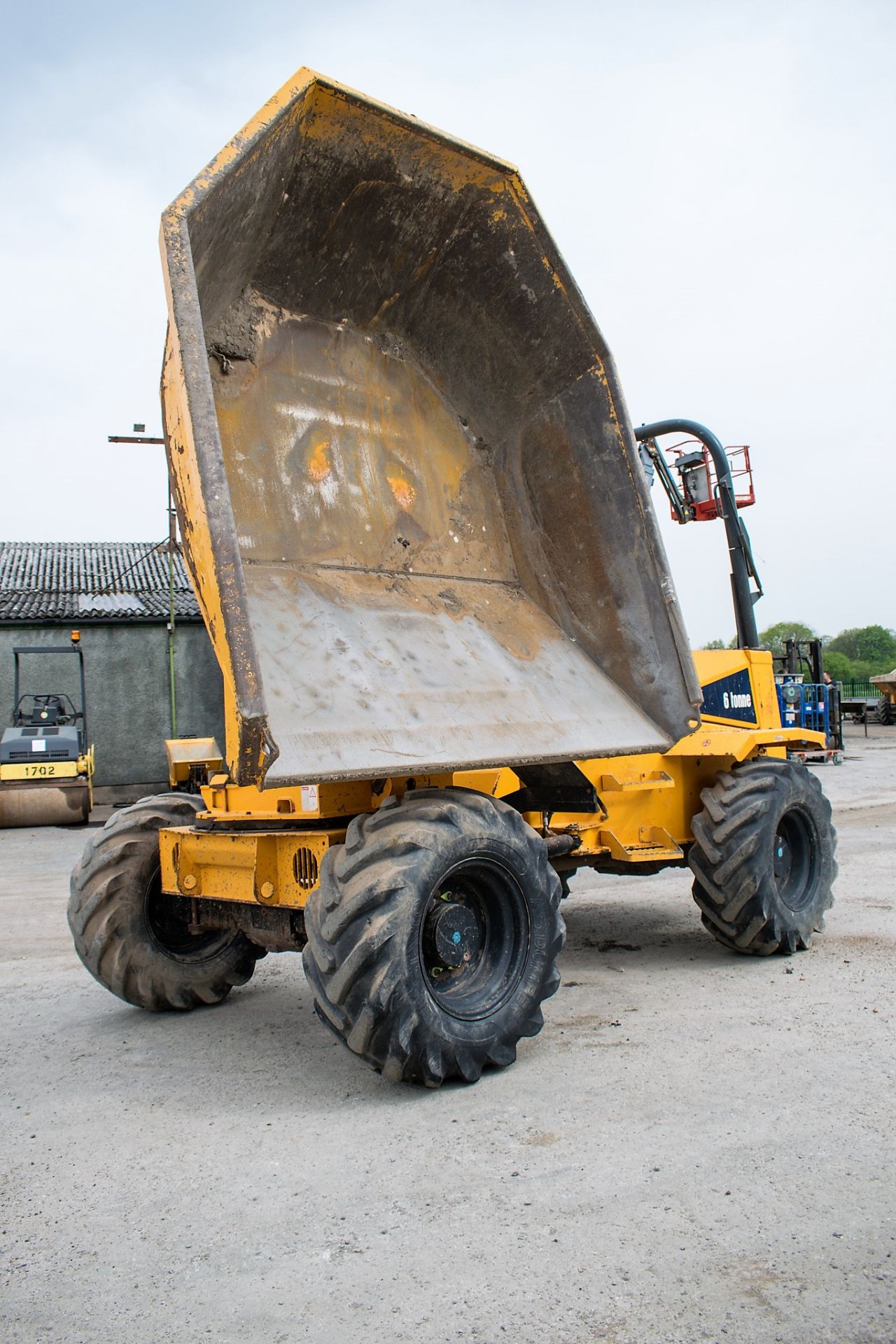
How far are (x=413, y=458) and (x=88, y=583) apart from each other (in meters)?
20.4

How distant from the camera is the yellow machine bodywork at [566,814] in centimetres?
424

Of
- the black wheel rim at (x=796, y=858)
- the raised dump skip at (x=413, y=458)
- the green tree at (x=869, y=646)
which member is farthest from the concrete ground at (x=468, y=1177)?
the green tree at (x=869, y=646)

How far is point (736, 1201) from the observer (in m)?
2.93

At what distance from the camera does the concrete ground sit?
8.07 ft

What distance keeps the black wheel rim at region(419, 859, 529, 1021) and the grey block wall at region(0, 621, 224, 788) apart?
1640cm

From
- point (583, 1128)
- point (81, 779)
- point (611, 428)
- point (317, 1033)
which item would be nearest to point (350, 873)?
point (583, 1128)

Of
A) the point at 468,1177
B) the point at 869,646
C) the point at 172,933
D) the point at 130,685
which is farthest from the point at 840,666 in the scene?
the point at 468,1177

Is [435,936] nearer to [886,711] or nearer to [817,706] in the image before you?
[817,706]

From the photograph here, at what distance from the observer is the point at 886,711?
36188 mm

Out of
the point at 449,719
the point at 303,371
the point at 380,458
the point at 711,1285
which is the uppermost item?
the point at 303,371

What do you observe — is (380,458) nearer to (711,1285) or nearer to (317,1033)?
(317,1033)

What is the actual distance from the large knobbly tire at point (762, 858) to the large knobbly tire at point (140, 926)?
8.12ft

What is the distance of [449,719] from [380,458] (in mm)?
1461

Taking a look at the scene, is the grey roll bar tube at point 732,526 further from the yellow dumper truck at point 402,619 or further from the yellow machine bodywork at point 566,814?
the yellow dumper truck at point 402,619
